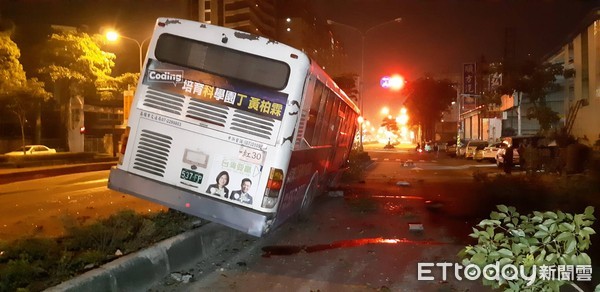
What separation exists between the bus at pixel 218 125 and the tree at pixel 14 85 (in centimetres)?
2589

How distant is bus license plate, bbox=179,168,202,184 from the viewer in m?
8.03

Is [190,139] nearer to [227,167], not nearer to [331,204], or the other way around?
[227,167]

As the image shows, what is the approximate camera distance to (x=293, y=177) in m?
8.70

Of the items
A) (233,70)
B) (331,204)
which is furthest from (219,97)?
(331,204)

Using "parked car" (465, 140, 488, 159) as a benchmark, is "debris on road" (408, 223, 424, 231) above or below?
below

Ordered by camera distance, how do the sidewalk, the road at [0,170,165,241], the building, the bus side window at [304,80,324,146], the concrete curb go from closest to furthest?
1. the concrete curb
2. the bus side window at [304,80,324,146]
3. the road at [0,170,165,241]
4. the sidewalk
5. the building

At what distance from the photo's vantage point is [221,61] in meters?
8.10

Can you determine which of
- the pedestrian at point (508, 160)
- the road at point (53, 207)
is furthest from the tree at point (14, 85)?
the pedestrian at point (508, 160)

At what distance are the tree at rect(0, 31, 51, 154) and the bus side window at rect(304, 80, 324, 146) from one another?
87.4ft

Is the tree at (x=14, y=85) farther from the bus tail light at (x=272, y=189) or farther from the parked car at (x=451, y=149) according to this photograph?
the parked car at (x=451, y=149)

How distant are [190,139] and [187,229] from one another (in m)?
1.43

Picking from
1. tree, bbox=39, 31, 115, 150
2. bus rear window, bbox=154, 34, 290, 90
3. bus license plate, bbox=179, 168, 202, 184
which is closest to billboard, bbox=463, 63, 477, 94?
tree, bbox=39, 31, 115, 150

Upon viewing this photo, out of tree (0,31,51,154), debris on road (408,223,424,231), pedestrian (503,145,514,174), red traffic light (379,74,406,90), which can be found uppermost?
red traffic light (379,74,406,90)

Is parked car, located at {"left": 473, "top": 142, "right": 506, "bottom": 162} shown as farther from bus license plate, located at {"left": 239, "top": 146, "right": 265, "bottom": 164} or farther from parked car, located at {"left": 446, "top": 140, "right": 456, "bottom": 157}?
bus license plate, located at {"left": 239, "top": 146, "right": 265, "bottom": 164}
